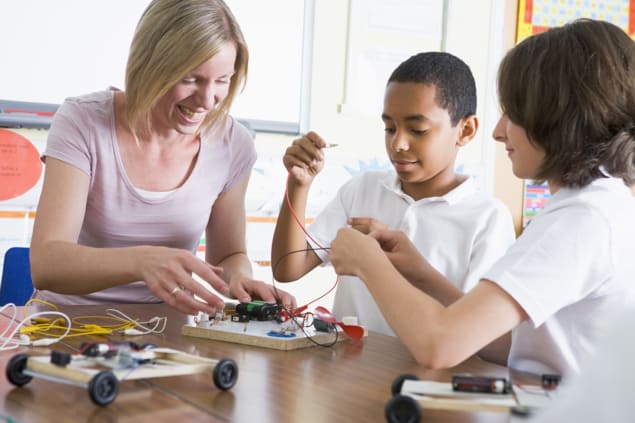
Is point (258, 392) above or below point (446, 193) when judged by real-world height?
below

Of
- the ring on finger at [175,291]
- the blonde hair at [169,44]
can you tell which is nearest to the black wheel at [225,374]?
the ring on finger at [175,291]

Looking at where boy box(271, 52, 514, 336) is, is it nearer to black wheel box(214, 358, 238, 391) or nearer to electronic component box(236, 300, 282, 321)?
electronic component box(236, 300, 282, 321)

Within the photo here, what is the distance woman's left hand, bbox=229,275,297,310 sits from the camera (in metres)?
1.32

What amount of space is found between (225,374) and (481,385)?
31 centimetres

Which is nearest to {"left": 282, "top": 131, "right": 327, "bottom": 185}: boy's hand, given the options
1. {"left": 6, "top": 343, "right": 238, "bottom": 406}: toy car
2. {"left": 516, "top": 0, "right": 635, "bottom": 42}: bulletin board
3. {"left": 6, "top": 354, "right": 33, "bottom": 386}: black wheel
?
{"left": 6, "top": 343, "right": 238, "bottom": 406}: toy car

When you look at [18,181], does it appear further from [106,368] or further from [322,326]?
[106,368]

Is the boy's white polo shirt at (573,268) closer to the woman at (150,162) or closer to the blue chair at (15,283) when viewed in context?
the woman at (150,162)

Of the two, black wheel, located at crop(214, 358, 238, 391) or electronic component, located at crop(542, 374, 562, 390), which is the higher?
electronic component, located at crop(542, 374, 562, 390)

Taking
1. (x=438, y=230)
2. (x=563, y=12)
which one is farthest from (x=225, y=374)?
(x=563, y=12)

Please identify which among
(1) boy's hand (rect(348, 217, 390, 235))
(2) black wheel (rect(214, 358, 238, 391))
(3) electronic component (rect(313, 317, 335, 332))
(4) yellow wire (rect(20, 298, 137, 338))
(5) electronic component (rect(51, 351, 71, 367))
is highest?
(1) boy's hand (rect(348, 217, 390, 235))

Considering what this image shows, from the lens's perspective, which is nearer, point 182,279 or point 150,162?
point 182,279

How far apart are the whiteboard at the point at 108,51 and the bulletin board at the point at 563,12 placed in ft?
3.98

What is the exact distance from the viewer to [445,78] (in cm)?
162

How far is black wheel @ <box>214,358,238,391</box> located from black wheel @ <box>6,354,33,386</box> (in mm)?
225
